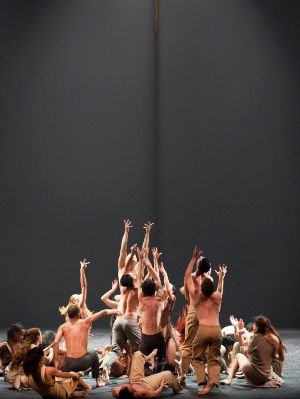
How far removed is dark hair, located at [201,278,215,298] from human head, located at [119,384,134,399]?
1132mm

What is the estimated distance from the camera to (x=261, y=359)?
7.13 metres

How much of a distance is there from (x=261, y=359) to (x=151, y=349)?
3.11 ft

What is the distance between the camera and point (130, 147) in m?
12.3

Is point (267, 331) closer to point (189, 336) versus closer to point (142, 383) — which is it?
point (189, 336)

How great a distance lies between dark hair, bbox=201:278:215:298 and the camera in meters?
7.05

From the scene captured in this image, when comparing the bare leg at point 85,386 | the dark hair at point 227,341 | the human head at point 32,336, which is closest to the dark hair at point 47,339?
the human head at point 32,336

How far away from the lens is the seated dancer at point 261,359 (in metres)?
7.10

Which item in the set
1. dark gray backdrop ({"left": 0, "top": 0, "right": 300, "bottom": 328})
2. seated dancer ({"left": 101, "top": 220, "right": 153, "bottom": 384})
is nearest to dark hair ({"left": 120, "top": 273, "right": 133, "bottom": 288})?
seated dancer ({"left": 101, "top": 220, "right": 153, "bottom": 384})

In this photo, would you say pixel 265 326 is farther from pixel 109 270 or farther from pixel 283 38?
pixel 283 38

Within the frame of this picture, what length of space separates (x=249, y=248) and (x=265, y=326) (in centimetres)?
486

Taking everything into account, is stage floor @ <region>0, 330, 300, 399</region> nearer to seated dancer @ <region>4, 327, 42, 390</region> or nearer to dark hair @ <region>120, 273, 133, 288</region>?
seated dancer @ <region>4, 327, 42, 390</region>

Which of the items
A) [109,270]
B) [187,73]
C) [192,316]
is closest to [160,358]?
[192,316]

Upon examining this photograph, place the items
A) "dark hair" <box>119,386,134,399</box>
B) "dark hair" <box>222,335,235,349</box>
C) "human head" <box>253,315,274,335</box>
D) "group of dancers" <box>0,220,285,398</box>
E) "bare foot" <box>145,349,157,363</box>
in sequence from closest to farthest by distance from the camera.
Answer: "dark hair" <box>119,386,134,399</box> → "group of dancers" <box>0,220,285,398</box> → "bare foot" <box>145,349,157,363</box> → "human head" <box>253,315,274,335</box> → "dark hair" <box>222,335,235,349</box>

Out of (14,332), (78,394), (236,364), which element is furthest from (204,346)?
(14,332)
